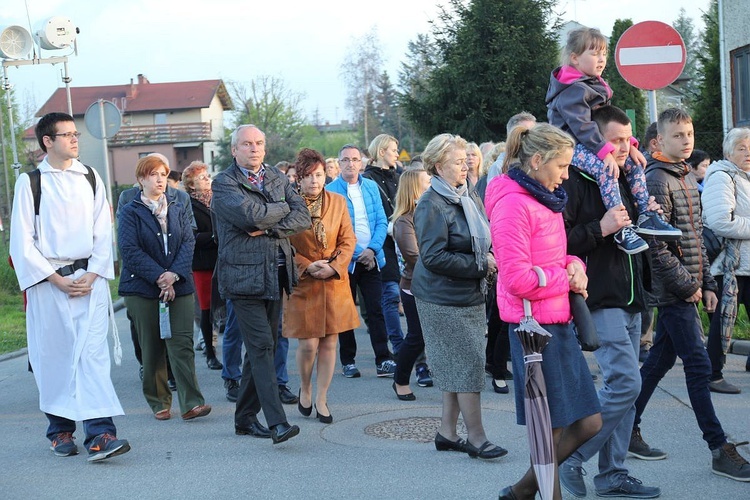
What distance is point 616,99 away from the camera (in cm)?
3391

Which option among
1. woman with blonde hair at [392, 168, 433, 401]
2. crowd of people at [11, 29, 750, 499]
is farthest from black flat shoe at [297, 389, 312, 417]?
woman with blonde hair at [392, 168, 433, 401]

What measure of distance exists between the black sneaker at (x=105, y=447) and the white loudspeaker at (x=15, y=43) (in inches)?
522

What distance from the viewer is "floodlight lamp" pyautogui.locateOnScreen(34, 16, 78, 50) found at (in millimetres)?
17688

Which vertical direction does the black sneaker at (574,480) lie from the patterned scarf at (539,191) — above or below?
below

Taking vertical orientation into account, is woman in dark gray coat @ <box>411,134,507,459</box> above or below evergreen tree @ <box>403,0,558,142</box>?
below

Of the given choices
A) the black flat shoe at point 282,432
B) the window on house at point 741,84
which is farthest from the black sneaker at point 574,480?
the window on house at point 741,84

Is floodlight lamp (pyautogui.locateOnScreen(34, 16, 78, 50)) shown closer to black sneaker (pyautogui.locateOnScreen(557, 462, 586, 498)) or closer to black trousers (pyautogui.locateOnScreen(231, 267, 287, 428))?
black trousers (pyautogui.locateOnScreen(231, 267, 287, 428))

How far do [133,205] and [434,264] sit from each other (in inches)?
118

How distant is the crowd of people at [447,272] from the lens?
4855 mm

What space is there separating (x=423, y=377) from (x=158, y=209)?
2817mm

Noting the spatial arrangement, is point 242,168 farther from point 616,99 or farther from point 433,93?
point 616,99

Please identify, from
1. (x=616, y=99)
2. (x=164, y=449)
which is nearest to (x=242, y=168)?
(x=164, y=449)

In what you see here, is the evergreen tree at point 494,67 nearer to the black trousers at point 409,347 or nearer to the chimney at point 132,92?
the black trousers at point 409,347

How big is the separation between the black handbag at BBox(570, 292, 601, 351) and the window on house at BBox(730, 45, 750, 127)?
12427 millimetres
